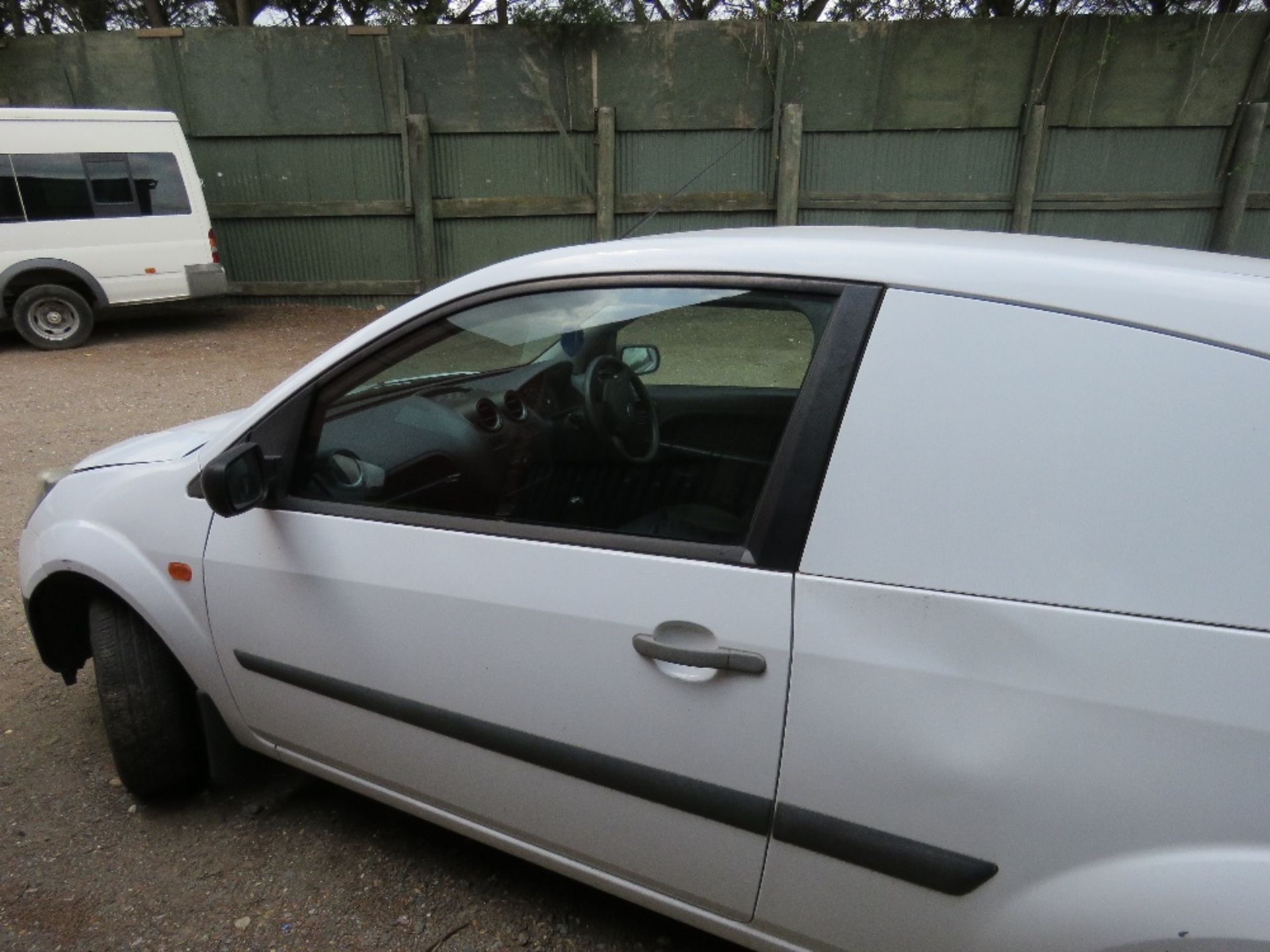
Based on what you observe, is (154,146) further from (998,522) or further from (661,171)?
(998,522)

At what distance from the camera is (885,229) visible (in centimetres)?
171

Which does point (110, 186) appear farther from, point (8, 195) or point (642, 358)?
point (642, 358)

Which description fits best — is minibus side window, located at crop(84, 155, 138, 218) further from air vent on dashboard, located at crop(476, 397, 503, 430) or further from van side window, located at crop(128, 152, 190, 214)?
air vent on dashboard, located at crop(476, 397, 503, 430)

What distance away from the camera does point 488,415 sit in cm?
217

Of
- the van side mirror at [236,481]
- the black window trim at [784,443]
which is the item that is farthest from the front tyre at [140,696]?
the black window trim at [784,443]

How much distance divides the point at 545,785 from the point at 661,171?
9.67 meters

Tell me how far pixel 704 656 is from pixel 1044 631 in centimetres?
52

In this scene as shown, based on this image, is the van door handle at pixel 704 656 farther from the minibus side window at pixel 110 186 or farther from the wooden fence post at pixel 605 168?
the minibus side window at pixel 110 186

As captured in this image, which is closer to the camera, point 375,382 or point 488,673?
point 488,673

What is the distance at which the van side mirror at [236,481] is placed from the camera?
1.78 metres

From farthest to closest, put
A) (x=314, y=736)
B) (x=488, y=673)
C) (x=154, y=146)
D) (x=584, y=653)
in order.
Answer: (x=154, y=146) < (x=314, y=736) < (x=488, y=673) < (x=584, y=653)

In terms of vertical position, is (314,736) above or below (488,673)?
below

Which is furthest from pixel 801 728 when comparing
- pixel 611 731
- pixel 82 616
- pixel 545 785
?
pixel 82 616

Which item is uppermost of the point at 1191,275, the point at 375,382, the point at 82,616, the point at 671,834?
the point at 1191,275
